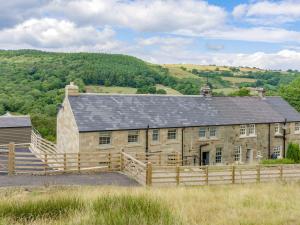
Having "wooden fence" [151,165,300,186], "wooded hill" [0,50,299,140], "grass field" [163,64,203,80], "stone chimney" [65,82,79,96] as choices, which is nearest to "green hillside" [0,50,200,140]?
"wooded hill" [0,50,299,140]

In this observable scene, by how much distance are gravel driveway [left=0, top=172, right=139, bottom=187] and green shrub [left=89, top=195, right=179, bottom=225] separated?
959cm

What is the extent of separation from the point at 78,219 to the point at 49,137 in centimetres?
4476

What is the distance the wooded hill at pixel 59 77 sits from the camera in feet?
263

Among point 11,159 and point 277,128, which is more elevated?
point 277,128

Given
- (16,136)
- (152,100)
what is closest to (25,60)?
(16,136)

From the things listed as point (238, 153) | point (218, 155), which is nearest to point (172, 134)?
point (218, 155)

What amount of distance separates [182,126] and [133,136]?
4.44 m

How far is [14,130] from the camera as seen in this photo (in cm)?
3738

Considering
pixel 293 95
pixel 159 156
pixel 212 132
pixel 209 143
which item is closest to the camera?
pixel 159 156

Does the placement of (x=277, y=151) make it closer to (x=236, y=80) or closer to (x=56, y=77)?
(x=56, y=77)

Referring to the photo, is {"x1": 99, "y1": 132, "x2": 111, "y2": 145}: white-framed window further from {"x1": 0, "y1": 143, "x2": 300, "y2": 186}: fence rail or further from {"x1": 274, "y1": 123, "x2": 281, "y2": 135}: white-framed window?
{"x1": 274, "y1": 123, "x2": 281, "y2": 135}: white-framed window

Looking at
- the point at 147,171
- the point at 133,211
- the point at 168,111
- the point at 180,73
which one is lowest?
the point at 147,171

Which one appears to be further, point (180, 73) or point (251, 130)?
point (180, 73)

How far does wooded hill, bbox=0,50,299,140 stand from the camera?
8012 centimetres
